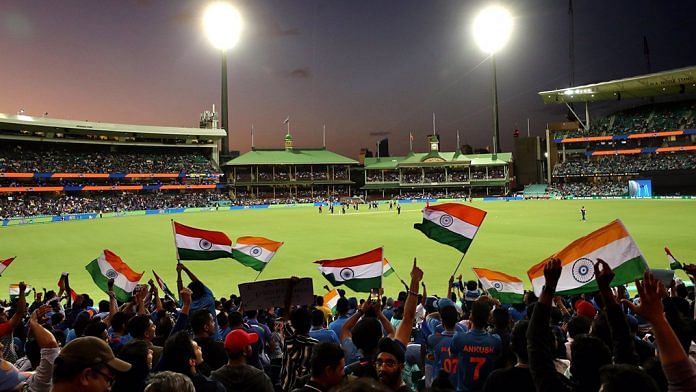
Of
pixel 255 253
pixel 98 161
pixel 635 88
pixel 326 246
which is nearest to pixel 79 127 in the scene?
pixel 98 161

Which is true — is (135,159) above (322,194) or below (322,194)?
above

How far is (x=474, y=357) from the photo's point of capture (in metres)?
4.74

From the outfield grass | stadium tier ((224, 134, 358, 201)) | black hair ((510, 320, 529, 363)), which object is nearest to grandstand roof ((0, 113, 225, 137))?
stadium tier ((224, 134, 358, 201))

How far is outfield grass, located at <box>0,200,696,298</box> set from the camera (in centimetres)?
2234

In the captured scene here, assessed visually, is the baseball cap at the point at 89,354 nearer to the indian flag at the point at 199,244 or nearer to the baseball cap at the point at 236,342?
the baseball cap at the point at 236,342

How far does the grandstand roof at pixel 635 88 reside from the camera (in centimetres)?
7891

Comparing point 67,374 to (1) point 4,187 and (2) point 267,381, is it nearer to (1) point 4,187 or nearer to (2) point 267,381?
(2) point 267,381

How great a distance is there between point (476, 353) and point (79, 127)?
300ft

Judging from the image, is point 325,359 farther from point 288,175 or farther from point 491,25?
point 288,175

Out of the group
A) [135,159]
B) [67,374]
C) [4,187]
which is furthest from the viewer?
[135,159]

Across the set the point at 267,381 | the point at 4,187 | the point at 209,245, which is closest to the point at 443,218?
the point at 209,245

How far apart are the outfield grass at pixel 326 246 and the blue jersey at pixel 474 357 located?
538 inches

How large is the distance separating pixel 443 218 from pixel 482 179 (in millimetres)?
102578

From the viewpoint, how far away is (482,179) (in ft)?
358
